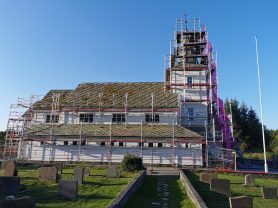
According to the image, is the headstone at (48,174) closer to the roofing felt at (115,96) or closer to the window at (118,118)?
the window at (118,118)

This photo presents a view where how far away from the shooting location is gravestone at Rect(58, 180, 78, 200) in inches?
545

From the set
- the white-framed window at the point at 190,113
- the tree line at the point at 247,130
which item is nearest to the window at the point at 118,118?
the white-framed window at the point at 190,113

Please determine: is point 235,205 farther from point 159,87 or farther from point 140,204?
point 159,87

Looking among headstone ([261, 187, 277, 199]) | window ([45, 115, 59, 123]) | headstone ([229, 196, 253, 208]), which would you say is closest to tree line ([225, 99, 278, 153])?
window ([45, 115, 59, 123])

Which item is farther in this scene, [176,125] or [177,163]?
[176,125]

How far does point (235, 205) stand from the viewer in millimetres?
11117

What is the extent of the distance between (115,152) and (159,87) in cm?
1305

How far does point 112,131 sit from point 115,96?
7183 millimetres

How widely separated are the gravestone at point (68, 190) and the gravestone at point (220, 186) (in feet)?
25.4

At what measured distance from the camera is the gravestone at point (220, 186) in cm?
1661

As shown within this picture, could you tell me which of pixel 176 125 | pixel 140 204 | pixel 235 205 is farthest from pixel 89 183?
pixel 176 125

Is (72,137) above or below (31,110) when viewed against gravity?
below

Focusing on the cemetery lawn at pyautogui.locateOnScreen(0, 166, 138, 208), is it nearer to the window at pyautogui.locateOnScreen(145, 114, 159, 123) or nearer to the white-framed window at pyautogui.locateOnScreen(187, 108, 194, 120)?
the window at pyautogui.locateOnScreen(145, 114, 159, 123)

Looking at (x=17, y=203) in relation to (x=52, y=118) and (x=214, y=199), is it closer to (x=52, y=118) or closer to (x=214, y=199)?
(x=214, y=199)
